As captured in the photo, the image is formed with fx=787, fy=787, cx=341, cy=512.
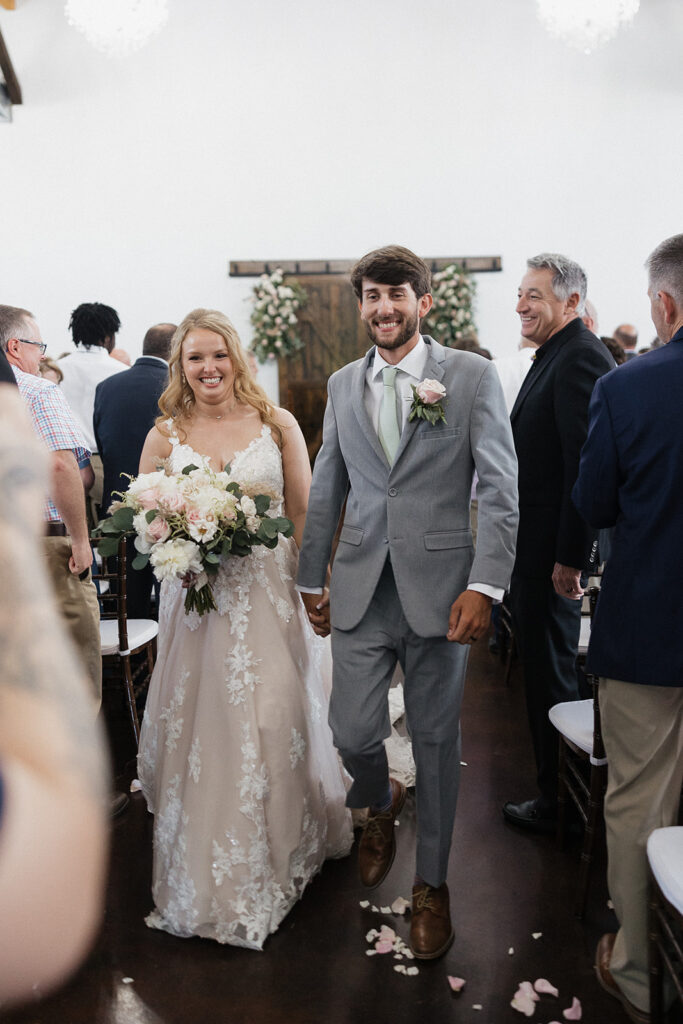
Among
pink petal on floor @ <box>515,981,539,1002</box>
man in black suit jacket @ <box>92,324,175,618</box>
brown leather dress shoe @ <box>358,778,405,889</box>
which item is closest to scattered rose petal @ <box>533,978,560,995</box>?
pink petal on floor @ <box>515,981,539,1002</box>

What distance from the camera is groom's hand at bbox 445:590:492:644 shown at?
85.7 inches

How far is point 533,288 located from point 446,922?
2.14 m

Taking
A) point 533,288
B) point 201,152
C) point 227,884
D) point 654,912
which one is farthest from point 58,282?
point 654,912

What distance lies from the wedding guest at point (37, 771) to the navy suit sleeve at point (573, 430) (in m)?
2.30

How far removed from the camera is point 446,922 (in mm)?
2365

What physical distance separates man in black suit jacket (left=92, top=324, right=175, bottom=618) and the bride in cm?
150

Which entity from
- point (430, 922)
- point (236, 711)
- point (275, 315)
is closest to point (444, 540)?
point (236, 711)

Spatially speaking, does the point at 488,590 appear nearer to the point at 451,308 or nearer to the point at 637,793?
the point at 637,793

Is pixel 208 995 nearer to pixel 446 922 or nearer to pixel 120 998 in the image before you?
pixel 120 998

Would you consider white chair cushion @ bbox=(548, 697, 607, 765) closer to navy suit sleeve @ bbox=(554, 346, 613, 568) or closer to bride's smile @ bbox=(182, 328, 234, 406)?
navy suit sleeve @ bbox=(554, 346, 613, 568)

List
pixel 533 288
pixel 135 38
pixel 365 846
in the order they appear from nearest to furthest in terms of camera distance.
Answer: pixel 365 846 < pixel 533 288 < pixel 135 38

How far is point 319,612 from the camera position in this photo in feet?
8.59

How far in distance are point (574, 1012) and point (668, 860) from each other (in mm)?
650

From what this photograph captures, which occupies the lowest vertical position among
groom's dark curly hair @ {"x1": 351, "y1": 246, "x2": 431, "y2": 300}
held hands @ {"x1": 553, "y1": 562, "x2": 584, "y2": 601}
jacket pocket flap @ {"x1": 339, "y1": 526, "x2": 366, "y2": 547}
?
held hands @ {"x1": 553, "y1": 562, "x2": 584, "y2": 601}
